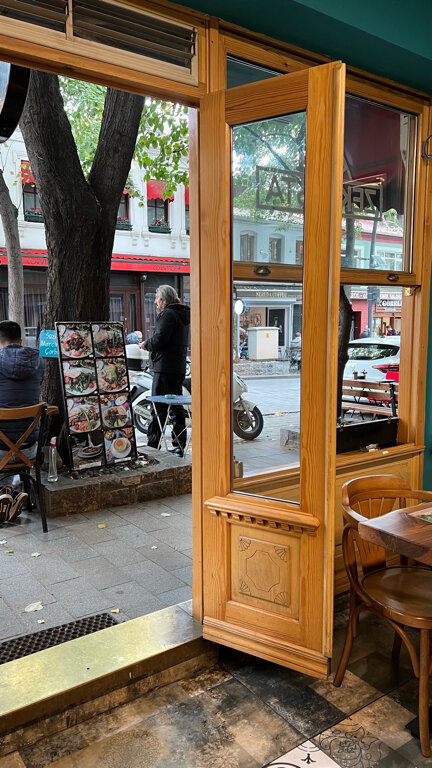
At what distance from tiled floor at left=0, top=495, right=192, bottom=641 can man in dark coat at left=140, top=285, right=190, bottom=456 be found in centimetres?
156

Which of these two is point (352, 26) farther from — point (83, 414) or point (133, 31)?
point (83, 414)

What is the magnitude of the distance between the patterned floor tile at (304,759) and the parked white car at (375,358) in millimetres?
2288

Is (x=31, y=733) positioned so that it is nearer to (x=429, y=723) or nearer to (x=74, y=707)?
(x=74, y=707)

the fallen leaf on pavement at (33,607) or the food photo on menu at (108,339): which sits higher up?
the food photo on menu at (108,339)

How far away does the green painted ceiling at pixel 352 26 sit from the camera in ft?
8.39

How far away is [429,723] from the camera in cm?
241

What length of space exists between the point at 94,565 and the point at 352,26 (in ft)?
11.7

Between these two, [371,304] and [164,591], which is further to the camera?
[371,304]

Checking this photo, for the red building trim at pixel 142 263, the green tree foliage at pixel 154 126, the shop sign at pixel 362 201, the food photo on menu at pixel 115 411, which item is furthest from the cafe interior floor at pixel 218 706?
the red building trim at pixel 142 263

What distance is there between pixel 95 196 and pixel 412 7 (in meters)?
3.69

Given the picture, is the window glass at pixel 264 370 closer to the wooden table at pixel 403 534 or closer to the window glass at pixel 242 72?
the wooden table at pixel 403 534

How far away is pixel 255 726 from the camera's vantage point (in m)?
2.45

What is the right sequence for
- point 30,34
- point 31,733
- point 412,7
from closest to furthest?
point 30,34 → point 31,733 → point 412,7

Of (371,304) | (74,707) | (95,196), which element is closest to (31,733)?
(74,707)
